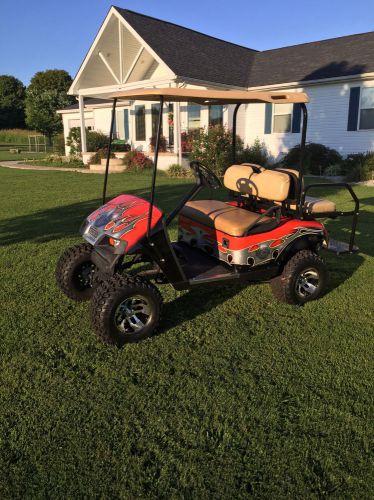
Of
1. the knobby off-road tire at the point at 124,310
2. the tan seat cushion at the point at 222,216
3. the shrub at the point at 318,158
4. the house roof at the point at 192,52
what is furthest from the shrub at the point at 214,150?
the knobby off-road tire at the point at 124,310

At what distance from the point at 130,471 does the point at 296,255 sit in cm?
255

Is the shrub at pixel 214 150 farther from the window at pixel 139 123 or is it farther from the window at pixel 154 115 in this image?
the window at pixel 139 123

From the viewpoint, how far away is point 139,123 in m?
19.2

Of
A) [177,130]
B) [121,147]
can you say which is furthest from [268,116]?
[121,147]

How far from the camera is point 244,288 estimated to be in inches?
176

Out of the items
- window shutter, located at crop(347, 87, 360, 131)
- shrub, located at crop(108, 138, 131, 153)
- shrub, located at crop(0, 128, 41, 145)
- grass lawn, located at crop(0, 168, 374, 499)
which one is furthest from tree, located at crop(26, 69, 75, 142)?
grass lawn, located at crop(0, 168, 374, 499)

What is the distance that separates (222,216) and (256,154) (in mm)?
11531

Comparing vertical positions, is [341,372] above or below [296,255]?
below

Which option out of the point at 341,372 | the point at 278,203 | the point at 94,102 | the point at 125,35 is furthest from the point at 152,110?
the point at 341,372

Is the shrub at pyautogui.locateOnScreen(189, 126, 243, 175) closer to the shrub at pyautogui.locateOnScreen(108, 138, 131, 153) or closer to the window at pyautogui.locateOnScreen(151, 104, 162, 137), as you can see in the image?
the window at pyautogui.locateOnScreen(151, 104, 162, 137)

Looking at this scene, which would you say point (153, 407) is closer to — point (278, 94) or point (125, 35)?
point (278, 94)

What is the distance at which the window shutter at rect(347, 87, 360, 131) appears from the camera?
14.1 metres

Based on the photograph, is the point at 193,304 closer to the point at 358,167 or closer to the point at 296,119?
the point at 358,167

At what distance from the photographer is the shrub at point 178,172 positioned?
47.1 feet
